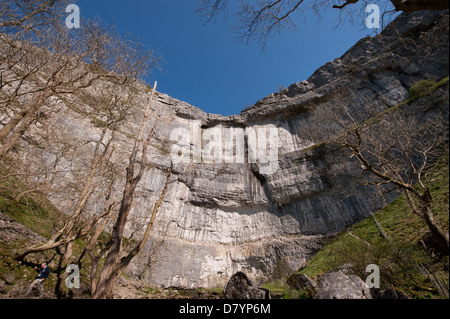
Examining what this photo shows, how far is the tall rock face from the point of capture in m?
19.7

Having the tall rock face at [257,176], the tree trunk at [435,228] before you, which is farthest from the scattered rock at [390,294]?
the tall rock face at [257,176]

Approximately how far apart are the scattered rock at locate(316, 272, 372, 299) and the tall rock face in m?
15.1

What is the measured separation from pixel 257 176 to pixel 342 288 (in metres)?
21.3

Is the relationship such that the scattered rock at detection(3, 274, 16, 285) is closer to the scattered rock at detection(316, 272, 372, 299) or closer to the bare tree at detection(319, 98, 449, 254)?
the scattered rock at detection(316, 272, 372, 299)

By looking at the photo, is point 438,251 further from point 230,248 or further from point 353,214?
point 230,248

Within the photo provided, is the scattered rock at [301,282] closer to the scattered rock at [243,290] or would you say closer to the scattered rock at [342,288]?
the scattered rock at [243,290]

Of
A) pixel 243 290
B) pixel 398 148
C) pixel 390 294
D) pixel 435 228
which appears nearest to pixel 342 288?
pixel 390 294

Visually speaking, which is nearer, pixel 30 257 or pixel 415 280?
pixel 415 280

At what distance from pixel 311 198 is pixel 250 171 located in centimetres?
753

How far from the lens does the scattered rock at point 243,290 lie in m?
6.64

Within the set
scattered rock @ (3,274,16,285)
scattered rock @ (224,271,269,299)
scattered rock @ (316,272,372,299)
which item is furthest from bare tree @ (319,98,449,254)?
scattered rock @ (3,274,16,285)

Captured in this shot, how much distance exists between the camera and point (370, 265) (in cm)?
714
